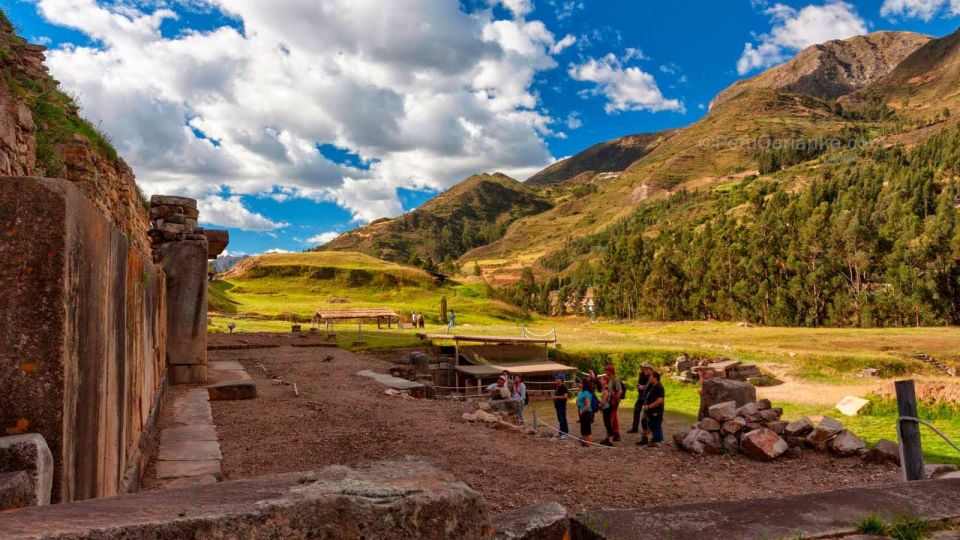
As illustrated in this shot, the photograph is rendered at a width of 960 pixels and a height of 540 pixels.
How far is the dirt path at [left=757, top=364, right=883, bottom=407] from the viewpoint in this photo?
2094 centimetres

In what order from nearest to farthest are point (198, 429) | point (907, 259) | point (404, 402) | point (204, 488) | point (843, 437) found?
point (204, 488)
point (198, 429)
point (843, 437)
point (404, 402)
point (907, 259)

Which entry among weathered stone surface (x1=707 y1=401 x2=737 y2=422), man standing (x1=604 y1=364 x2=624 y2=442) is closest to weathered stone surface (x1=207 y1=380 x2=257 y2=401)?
man standing (x1=604 y1=364 x2=624 y2=442)

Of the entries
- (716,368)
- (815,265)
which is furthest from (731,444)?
(815,265)

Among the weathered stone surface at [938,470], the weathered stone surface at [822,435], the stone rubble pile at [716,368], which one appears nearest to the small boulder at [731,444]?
the weathered stone surface at [822,435]

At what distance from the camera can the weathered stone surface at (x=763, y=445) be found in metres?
10.5

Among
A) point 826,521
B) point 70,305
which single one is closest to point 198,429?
point 70,305

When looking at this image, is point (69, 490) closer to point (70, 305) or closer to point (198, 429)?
point (70, 305)

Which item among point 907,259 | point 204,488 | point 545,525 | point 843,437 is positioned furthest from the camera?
point 907,259

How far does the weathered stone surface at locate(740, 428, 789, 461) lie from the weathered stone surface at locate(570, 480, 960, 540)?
619cm

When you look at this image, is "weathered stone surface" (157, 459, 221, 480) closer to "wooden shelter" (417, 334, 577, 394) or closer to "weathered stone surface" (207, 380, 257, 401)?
"weathered stone surface" (207, 380, 257, 401)

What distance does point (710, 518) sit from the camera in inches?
158

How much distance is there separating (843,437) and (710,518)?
8.49m

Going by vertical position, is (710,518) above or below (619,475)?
above

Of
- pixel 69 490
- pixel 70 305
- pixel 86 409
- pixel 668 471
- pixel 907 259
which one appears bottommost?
pixel 668 471
